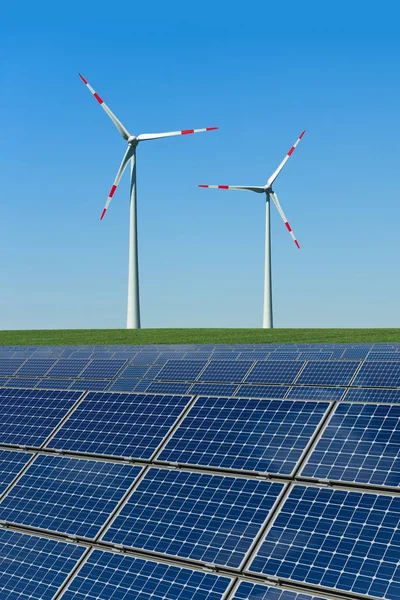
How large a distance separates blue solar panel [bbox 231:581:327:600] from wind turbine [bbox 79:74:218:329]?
2729 inches

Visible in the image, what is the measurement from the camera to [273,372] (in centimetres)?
2741

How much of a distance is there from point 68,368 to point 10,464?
1272 centimetres

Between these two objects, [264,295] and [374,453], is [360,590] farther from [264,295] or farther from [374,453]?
[264,295]

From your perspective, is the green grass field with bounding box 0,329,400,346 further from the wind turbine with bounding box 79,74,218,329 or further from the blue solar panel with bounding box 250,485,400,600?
the blue solar panel with bounding box 250,485,400,600

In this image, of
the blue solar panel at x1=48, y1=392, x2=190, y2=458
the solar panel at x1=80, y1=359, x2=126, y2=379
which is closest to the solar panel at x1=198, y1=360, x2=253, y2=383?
the blue solar panel at x1=48, y1=392, x2=190, y2=458

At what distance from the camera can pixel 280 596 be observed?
1446cm

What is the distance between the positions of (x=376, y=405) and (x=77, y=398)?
9.23 m

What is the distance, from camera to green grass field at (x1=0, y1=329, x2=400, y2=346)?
7338 centimetres

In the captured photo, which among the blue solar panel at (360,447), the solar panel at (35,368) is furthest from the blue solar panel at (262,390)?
the solar panel at (35,368)

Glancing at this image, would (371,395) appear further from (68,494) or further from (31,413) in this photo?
(31,413)

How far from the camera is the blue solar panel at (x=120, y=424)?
67.3 ft

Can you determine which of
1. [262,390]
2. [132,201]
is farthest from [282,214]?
[262,390]

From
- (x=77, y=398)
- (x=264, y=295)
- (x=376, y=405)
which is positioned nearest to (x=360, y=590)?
(x=376, y=405)

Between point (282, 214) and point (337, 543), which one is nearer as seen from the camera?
point (337, 543)
